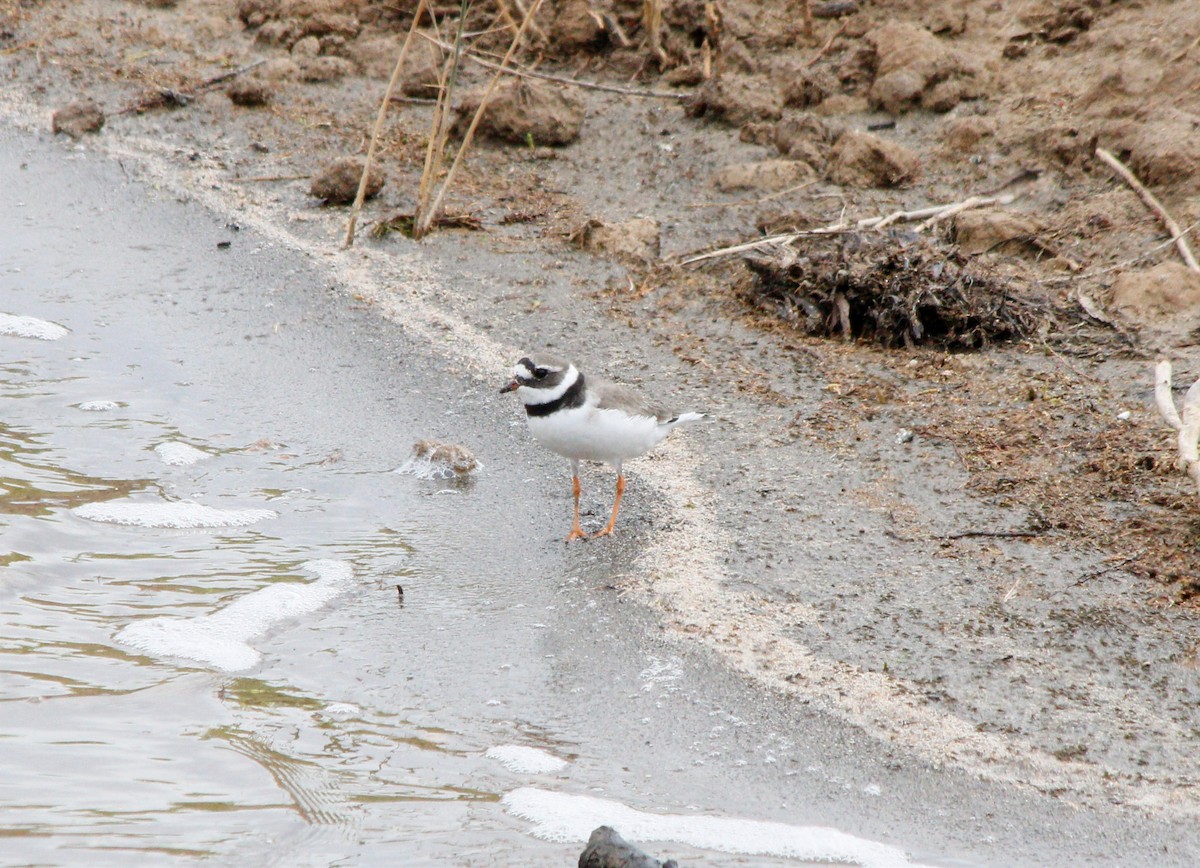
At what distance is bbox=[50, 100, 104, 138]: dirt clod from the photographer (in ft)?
30.3

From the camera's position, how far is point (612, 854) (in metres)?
3.05

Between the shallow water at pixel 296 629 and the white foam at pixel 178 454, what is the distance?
2 centimetres

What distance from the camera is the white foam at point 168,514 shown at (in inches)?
208

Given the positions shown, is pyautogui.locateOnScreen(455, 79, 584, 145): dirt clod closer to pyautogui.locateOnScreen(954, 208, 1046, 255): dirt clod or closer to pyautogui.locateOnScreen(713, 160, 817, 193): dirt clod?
pyautogui.locateOnScreen(713, 160, 817, 193): dirt clod


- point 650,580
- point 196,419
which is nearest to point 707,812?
point 650,580

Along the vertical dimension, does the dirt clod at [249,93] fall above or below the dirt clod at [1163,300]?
above

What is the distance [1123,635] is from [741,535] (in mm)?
1447

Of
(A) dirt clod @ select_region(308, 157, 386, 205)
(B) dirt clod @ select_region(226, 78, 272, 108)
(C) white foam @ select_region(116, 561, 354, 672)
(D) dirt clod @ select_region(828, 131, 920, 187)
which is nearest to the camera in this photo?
(C) white foam @ select_region(116, 561, 354, 672)

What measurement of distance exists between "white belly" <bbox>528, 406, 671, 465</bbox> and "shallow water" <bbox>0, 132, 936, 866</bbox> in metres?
0.40

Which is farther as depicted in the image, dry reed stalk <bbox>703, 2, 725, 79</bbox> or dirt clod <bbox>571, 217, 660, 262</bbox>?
dry reed stalk <bbox>703, 2, 725, 79</bbox>

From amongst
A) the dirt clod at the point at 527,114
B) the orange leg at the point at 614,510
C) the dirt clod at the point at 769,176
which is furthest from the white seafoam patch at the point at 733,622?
the dirt clod at the point at 769,176

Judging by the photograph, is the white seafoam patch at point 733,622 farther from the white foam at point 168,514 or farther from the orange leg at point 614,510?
the white foam at point 168,514

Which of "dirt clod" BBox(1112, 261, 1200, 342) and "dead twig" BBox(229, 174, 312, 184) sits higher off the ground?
"dead twig" BBox(229, 174, 312, 184)

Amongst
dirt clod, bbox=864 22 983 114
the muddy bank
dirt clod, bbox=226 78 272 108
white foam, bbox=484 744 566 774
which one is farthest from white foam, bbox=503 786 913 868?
dirt clod, bbox=226 78 272 108
